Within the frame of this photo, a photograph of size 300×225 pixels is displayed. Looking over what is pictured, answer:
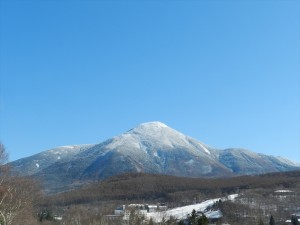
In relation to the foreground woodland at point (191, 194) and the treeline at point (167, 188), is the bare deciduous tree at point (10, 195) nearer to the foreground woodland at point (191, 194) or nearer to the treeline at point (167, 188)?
the foreground woodland at point (191, 194)

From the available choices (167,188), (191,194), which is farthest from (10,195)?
(167,188)

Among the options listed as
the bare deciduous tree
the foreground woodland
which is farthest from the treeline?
the bare deciduous tree

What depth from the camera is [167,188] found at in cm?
17025

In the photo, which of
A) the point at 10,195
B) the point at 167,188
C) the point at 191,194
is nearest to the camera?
the point at 10,195

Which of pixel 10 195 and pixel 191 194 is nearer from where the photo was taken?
pixel 10 195

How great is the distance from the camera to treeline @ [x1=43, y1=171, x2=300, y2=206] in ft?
519

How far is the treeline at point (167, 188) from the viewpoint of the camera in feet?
519

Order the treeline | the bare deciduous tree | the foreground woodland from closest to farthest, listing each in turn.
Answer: the bare deciduous tree → the foreground woodland → the treeline

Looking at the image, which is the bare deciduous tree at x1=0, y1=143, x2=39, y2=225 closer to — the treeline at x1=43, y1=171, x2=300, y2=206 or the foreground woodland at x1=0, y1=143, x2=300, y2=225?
the foreground woodland at x1=0, y1=143, x2=300, y2=225

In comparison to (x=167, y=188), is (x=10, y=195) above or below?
below

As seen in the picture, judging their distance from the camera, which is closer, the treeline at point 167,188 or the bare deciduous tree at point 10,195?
the bare deciduous tree at point 10,195

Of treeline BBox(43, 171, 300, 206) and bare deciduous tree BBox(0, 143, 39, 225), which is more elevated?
treeline BBox(43, 171, 300, 206)

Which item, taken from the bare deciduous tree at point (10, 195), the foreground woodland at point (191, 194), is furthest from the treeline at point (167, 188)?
the bare deciduous tree at point (10, 195)

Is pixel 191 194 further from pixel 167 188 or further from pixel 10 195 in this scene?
pixel 10 195
